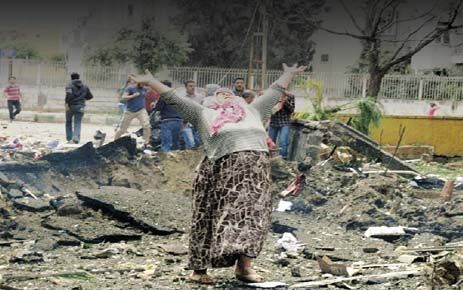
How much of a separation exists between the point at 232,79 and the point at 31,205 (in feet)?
52.4

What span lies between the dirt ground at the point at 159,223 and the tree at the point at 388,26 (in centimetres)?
828

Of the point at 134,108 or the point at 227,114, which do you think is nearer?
the point at 227,114

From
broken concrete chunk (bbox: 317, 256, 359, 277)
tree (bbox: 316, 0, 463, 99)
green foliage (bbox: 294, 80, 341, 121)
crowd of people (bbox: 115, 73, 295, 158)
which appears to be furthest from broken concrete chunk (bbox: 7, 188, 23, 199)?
tree (bbox: 316, 0, 463, 99)

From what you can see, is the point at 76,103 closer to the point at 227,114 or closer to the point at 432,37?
the point at 227,114

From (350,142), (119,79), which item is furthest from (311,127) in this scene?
(119,79)

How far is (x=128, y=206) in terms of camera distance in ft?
26.1

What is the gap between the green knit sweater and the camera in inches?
224

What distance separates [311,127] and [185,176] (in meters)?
2.79

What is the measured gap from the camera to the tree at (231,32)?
81.5 ft

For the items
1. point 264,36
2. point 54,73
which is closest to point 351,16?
point 264,36

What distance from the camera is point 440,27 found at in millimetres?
21453

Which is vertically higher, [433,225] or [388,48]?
[388,48]

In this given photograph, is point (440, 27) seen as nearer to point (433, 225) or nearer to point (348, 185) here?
point (348, 185)

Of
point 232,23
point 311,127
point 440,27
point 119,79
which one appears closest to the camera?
point 311,127
